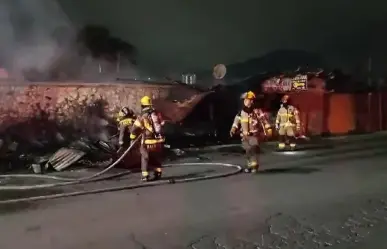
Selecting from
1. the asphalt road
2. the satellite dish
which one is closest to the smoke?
the satellite dish

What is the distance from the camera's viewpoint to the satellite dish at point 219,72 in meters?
20.1

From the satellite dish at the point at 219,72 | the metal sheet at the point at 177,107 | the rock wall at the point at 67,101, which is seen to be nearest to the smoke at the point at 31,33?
the rock wall at the point at 67,101

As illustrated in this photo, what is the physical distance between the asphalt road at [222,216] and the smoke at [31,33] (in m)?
7.99

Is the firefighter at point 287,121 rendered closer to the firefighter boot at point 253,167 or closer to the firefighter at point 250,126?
the firefighter boot at point 253,167

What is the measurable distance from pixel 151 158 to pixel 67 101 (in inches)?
273

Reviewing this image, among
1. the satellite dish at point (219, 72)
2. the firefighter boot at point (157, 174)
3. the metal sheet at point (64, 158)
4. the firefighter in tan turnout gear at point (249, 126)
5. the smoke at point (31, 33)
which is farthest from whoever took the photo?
the satellite dish at point (219, 72)

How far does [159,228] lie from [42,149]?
9.12m

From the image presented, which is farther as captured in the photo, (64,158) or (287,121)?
(287,121)

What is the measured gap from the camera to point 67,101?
16.2 m

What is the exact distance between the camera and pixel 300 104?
2189cm

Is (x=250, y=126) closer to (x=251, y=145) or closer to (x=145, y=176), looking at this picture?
(x=251, y=145)

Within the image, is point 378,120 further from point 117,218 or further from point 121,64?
point 117,218

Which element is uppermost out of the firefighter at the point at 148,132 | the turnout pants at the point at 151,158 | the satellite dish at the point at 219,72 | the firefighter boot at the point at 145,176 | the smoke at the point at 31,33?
the smoke at the point at 31,33

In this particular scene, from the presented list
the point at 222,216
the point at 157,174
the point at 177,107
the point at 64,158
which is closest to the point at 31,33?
the point at 177,107
